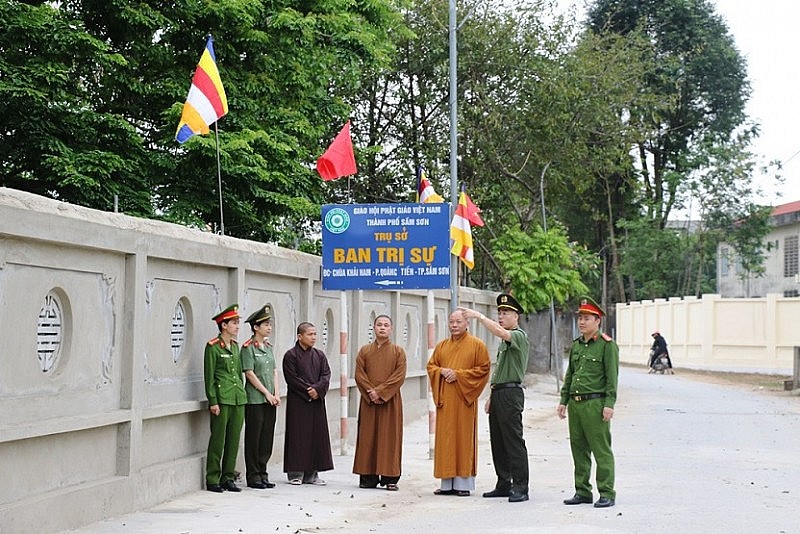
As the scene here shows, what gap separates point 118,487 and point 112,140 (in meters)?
13.0

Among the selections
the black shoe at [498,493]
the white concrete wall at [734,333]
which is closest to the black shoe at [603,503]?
the black shoe at [498,493]

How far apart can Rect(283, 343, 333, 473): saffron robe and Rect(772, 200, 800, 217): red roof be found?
45.0 metres

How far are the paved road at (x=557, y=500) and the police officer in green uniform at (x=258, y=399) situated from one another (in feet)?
1.03

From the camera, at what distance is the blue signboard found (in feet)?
51.7

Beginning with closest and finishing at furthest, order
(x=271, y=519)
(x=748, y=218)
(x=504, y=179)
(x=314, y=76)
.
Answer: (x=271, y=519) → (x=314, y=76) → (x=504, y=179) → (x=748, y=218)

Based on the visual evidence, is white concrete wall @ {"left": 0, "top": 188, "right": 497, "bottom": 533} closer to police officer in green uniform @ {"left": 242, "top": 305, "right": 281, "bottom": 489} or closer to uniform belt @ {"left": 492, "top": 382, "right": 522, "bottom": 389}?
police officer in green uniform @ {"left": 242, "top": 305, "right": 281, "bottom": 489}

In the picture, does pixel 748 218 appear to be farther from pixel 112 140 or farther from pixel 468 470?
pixel 468 470

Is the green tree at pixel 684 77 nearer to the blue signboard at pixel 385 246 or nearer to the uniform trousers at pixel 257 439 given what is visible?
the blue signboard at pixel 385 246

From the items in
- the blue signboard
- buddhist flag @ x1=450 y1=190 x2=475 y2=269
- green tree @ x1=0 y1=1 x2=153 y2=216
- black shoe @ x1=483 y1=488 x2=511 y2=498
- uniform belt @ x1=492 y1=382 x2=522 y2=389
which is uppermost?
green tree @ x1=0 y1=1 x2=153 y2=216

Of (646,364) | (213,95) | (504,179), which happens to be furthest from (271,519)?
(646,364)

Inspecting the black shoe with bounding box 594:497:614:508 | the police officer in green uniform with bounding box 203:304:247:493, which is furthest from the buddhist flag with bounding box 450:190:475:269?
the black shoe with bounding box 594:497:614:508

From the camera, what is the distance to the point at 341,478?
13.9m

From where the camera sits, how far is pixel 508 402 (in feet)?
40.1

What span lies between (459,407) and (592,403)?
4.77ft
